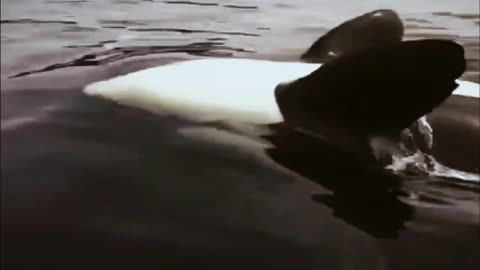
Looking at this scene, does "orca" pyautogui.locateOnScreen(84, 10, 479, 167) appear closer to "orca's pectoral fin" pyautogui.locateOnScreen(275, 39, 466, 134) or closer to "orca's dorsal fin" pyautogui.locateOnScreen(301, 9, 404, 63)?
"orca's pectoral fin" pyautogui.locateOnScreen(275, 39, 466, 134)

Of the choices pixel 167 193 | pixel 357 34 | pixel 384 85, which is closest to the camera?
pixel 167 193

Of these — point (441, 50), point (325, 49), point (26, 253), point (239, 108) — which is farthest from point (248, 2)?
point (26, 253)

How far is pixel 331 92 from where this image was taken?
0.75 metres

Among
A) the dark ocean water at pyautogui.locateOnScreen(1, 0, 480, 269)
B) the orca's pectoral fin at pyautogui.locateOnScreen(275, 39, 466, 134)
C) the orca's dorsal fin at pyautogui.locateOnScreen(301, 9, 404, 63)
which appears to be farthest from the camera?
the orca's dorsal fin at pyautogui.locateOnScreen(301, 9, 404, 63)

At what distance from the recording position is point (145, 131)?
0.69 meters

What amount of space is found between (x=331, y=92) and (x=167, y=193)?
230 mm

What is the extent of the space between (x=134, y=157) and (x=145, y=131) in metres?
0.07

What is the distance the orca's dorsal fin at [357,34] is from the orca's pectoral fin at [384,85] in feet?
0.85

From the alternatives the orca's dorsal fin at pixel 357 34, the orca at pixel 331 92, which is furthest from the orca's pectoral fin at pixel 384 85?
the orca's dorsal fin at pixel 357 34

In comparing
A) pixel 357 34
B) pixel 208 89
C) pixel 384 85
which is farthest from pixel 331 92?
pixel 357 34

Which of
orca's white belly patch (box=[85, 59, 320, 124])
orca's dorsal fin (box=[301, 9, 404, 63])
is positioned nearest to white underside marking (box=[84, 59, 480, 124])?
orca's white belly patch (box=[85, 59, 320, 124])

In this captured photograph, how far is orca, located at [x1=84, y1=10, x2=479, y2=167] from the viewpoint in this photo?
73 centimetres

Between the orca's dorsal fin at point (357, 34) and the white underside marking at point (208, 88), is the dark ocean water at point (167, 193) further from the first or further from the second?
the orca's dorsal fin at point (357, 34)

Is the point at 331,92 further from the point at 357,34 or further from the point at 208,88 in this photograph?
the point at 357,34
